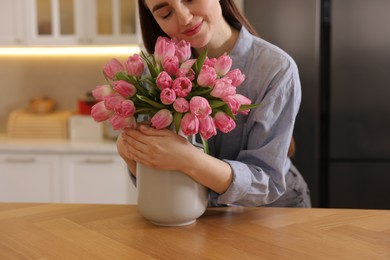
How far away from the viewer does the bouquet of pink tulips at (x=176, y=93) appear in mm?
1129

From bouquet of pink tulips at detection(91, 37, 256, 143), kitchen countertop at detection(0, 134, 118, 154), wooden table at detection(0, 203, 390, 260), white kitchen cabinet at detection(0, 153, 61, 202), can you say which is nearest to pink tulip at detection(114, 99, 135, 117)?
bouquet of pink tulips at detection(91, 37, 256, 143)

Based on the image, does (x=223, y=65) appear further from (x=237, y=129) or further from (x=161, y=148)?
(x=237, y=129)

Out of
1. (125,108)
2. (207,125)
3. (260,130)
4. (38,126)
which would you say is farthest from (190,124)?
(38,126)

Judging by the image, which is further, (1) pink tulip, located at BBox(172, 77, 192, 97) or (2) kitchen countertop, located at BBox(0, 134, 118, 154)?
(2) kitchen countertop, located at BBox(0, 134, 118, 154)

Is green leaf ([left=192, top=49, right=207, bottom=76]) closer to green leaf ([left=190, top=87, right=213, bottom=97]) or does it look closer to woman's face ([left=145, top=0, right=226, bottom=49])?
green leaf ([left=190, top=87, right=213, bottom=97])

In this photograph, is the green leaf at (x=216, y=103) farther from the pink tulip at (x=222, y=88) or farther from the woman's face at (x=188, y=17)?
the woman's face at (x=188, y=17)

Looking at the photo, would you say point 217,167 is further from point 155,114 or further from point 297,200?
point 297,200

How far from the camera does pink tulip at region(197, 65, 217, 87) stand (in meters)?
1.13

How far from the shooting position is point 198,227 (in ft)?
4.15

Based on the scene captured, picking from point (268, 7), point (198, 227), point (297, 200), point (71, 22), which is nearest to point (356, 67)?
point (268, 7)

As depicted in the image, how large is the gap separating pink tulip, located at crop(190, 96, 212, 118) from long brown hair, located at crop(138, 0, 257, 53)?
1.85ft

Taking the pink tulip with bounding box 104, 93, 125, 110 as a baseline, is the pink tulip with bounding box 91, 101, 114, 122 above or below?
below

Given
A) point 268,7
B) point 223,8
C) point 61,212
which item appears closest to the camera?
point 61,212

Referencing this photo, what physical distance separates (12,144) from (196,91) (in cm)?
242
